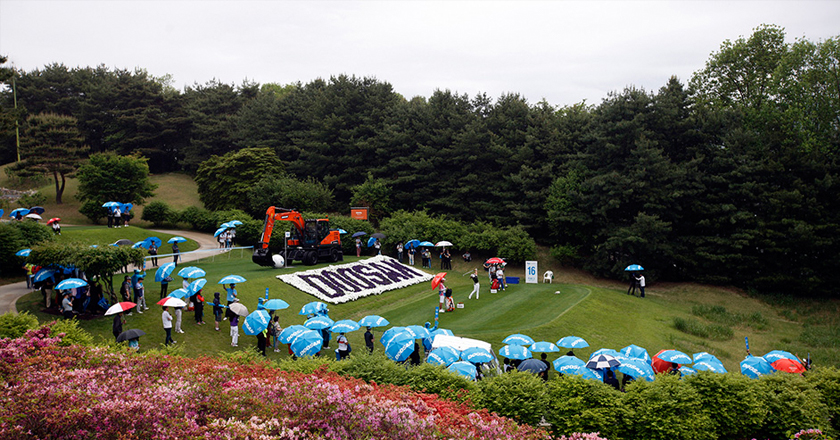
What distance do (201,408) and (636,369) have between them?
12725 millimetres

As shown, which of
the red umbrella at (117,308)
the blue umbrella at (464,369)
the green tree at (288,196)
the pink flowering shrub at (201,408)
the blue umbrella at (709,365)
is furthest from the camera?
the green tree at (288,196)

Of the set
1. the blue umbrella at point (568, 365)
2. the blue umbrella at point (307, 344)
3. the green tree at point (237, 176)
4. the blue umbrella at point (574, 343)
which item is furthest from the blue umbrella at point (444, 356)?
the green tree at point (237, 176)

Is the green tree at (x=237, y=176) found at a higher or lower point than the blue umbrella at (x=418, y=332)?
higher

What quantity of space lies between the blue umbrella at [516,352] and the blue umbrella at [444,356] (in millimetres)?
1976

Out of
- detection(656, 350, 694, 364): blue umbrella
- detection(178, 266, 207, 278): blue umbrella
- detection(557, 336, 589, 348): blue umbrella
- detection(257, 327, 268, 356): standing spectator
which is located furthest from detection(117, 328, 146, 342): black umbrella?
detection(656, 350, 694, 364): blue umbrella

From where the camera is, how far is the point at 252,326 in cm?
1802

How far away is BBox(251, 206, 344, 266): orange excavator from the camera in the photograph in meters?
31.5

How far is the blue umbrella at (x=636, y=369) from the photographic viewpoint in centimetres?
1529

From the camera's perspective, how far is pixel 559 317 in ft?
85.5

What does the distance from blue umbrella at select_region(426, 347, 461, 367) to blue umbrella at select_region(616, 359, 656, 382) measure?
17.5 ft

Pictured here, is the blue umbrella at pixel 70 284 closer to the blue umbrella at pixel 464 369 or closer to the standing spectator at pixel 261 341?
the standing spectator at pixel 261 341

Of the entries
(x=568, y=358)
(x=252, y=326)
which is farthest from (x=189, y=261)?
(x=568, y=358)

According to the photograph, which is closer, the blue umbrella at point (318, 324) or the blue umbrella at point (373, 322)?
the blue umbrella at point (318, 324)

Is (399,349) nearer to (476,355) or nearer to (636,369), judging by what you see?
(476,355)
